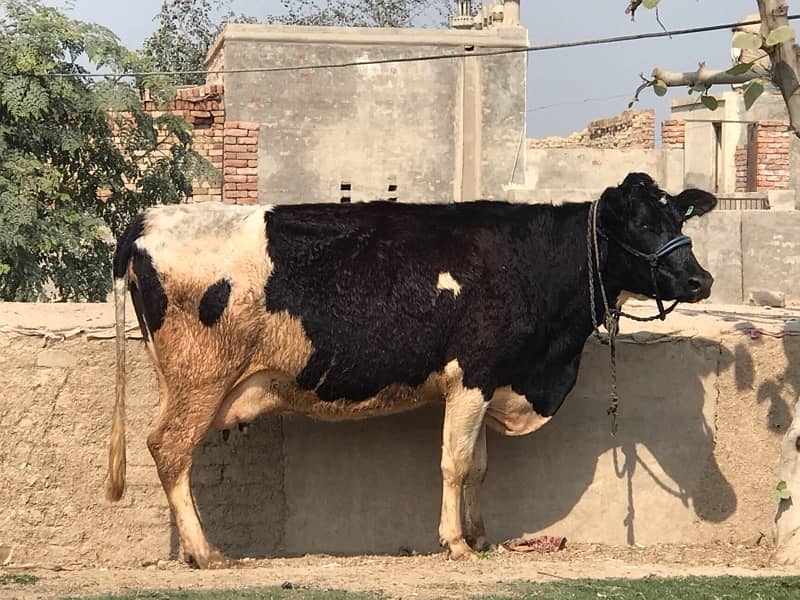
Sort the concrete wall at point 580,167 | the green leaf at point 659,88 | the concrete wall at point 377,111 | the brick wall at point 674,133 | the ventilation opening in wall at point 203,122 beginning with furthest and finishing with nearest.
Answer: the brick wall at point 674,133
the concrete wall at point 580,167
the concrete wall at point 377,111
the ventilation opening in wall at point 203,122
the green leaf at point 659,88

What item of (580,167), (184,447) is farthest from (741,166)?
(184,447)

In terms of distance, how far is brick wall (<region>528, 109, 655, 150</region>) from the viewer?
85.5 feet

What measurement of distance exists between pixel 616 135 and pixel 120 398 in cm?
2115

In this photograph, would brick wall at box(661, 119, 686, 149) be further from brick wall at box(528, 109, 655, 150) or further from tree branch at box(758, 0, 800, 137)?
tree branch at box(758, 0, 800, 137)

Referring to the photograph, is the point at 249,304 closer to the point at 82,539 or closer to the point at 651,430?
the point at 82,539

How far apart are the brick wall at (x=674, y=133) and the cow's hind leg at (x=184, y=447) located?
60.9 feet

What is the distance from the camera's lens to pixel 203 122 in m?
A: 16.5

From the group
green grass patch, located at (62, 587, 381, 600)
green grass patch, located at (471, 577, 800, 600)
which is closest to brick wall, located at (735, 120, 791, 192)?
green grass patch, located at (471, 577, 800, 600)

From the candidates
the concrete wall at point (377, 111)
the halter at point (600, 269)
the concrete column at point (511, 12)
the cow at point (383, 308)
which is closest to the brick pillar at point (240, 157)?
the concrete wall at point (377, 111)

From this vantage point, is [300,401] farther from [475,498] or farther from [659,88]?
[659,88]

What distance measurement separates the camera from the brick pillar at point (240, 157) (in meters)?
16.2

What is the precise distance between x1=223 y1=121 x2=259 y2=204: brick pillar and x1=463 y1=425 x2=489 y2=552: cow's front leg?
9132 mm

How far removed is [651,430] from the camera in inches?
335

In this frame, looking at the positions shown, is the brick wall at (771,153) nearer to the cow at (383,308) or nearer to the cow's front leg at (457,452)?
the cow at (383,308)
